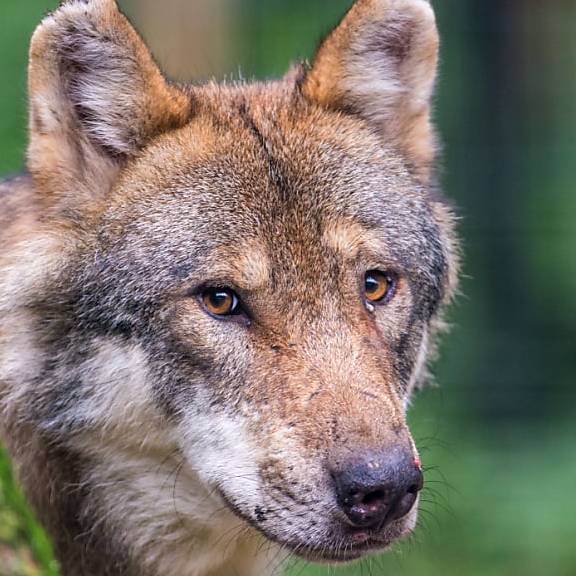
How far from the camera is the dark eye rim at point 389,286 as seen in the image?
450 centimetres

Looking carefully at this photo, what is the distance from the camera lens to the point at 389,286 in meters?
4.60

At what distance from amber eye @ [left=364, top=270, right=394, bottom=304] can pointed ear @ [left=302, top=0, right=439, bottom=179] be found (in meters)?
0.74

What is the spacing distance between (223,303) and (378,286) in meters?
0.61

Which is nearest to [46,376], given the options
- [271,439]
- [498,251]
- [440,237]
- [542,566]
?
[271,439]

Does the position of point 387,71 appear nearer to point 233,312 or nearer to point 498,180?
point 233,312

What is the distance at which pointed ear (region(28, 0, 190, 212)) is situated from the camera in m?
4.39

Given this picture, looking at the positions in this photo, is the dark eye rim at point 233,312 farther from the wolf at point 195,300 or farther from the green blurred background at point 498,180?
the green blurred background at point 498,180

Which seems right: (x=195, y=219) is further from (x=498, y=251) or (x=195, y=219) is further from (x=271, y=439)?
(x=498, y=251)

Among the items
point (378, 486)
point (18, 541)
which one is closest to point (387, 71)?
point (378, 486)

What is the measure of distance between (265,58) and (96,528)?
554cm

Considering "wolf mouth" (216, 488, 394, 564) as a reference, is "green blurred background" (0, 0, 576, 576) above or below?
below

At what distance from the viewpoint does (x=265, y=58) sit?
9523 millimetres

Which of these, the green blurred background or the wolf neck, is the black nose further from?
the green blurred background

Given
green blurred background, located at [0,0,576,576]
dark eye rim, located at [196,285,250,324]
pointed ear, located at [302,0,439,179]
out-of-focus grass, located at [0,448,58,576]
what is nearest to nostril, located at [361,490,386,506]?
dark eye rim, located at [196,285,250,324]
